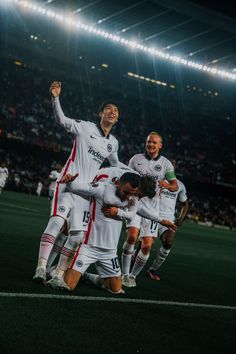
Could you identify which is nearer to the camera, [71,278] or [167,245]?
[71,278]

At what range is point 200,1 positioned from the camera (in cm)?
2942

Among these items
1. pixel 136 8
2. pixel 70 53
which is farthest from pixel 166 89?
pixel 136 8

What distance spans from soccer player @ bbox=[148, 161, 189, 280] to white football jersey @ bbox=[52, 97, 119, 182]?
7.74 feet

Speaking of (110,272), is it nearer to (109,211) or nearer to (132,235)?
(109,211)

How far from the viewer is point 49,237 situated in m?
6.20

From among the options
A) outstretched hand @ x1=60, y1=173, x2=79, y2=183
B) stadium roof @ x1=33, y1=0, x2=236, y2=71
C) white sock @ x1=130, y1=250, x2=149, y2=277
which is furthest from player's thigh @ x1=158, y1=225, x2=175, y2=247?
stadium roof @ x1=33, y1=0, x2=236, y2=71

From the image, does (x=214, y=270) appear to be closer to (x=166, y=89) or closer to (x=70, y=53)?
(x=70, y=53)

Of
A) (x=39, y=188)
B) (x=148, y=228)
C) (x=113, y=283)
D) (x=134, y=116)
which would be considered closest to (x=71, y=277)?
(x=113, y=283)

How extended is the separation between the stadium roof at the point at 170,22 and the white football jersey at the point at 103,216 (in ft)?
82.2

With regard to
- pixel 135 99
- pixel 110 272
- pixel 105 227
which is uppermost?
pixel 135 99

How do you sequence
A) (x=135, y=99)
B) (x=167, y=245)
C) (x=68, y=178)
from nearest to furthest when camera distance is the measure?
(x=68, y=178) < (x=167, y=245) < (x=135, y=99)

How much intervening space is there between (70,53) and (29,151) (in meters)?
8.05

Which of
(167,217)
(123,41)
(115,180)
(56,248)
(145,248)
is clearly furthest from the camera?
(123,41)

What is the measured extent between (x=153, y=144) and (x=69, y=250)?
7.83 ft
